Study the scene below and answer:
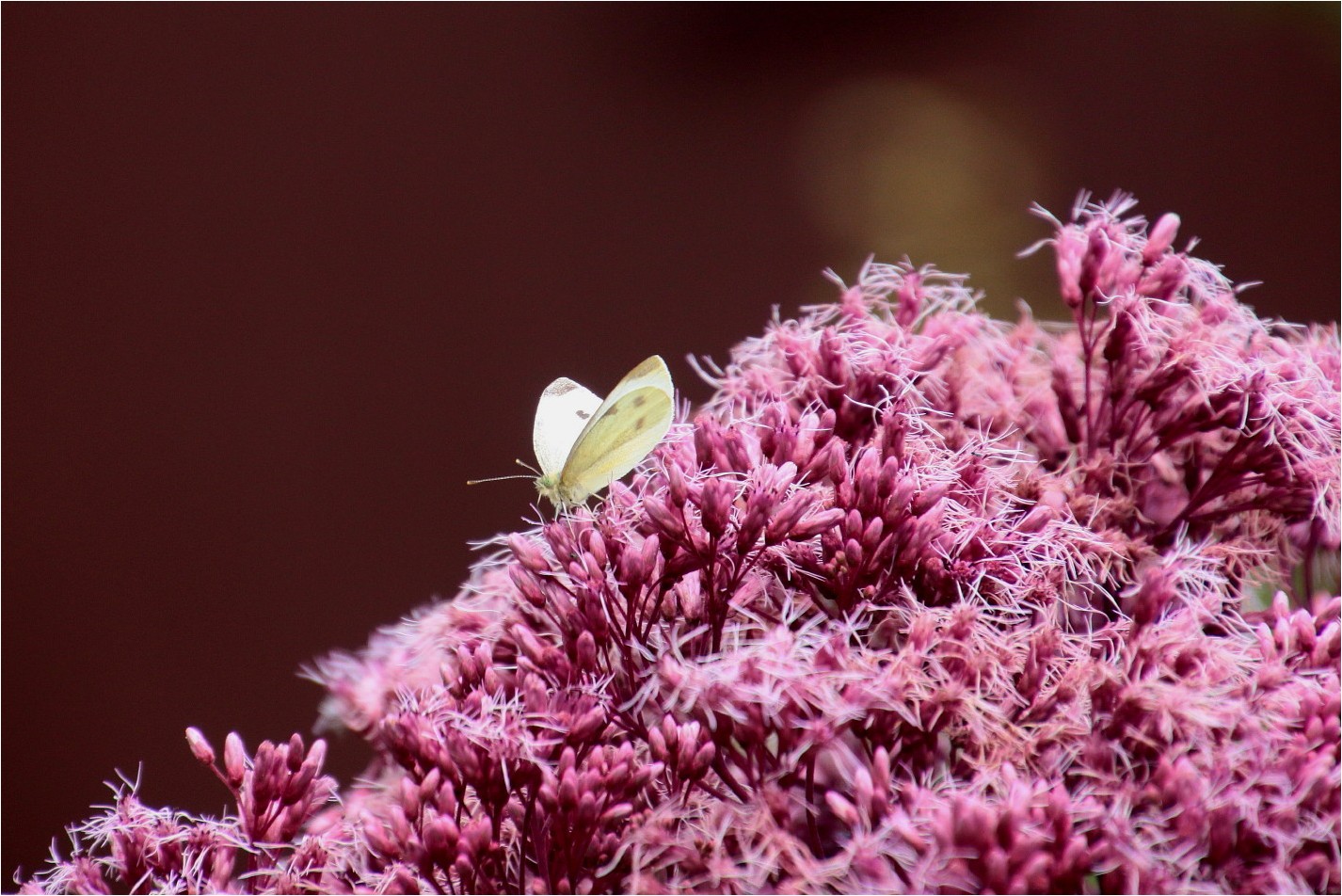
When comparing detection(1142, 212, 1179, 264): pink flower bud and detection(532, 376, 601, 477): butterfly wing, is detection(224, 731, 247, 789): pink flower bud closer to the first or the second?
detection(532, 376, 601, 477): butterfly wing

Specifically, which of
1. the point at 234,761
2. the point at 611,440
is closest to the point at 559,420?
the point at 611,440

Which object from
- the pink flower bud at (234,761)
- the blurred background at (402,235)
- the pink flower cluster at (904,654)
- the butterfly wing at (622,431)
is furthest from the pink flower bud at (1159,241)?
the blurred background at (402,235)

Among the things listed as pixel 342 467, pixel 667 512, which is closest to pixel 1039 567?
pixel 667 512

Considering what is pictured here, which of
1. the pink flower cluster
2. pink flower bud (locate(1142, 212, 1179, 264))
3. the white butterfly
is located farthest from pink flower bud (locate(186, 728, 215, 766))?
pink flower bud (locate(1142, 212, 1179, 264))

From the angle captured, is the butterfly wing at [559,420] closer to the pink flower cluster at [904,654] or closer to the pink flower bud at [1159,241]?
the pink flower cluster at [904,654]

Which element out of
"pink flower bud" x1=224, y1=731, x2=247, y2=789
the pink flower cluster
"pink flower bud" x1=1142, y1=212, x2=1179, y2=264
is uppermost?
"pink flower bud" x1=1142, y1=212, x2=1179, y2=264

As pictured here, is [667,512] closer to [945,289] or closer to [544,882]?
[544,882]

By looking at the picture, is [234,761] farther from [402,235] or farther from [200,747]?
[402,235]
